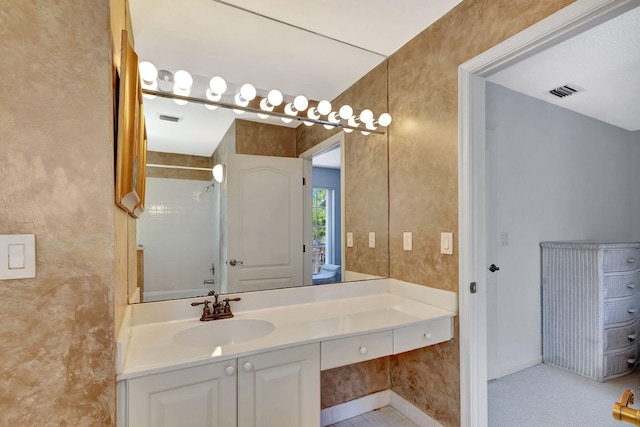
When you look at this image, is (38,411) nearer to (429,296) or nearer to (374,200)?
(429,296)

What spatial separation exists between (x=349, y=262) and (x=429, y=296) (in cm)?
55

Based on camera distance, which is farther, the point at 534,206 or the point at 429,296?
the point at 534,206

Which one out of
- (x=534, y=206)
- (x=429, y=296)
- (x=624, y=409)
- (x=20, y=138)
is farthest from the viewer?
(x=534, y=206)

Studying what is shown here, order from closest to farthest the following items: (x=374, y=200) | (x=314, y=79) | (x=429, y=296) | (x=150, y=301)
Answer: (x=150, y=301), (x=429, y=296), (x=314, y=79), (x=374, y=200)

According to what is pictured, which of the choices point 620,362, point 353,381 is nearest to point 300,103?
point 353,381

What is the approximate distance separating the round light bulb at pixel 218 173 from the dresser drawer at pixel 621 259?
2991mm

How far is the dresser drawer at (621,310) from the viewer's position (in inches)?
97.4

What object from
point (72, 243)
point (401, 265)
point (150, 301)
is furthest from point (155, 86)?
point (401, 265)

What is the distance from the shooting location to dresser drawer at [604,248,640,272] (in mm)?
2469

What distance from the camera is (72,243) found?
2.93 ft

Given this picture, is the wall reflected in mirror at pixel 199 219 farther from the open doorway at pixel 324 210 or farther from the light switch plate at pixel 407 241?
the light switch plate at pixel 407 241

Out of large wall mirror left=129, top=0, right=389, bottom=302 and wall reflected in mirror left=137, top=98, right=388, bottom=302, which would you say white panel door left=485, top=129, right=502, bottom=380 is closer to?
large wall mirror left=129, top=0, right=389, bottom=302

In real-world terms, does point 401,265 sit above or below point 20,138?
below

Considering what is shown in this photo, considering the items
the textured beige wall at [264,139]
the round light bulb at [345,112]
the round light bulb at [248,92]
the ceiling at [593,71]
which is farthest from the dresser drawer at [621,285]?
the round light bulb at [248,92]
